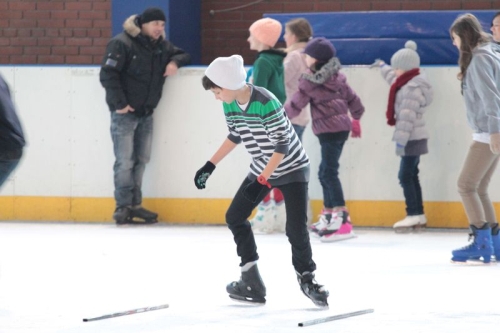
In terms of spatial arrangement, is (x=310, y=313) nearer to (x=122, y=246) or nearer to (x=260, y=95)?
(x=260, y=95)

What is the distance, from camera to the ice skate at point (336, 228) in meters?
8.68

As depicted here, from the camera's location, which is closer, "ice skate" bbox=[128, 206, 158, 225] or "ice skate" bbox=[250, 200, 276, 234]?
"ice skate" bbox=[250, 200, 276, 234]

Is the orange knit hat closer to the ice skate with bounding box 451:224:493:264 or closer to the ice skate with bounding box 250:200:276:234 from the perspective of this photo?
the ice skate with bounding box 250:200:276:234

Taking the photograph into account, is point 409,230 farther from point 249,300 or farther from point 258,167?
point 258,167

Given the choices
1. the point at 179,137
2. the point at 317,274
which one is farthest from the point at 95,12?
the point at 317,274

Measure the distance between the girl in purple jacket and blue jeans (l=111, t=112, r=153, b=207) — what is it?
69.2 inches

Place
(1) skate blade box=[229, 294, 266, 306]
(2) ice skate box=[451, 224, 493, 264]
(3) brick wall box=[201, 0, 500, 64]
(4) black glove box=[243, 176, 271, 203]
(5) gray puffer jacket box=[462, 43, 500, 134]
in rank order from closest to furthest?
(4) black glove box=[243, 176, 271, 203] < (1) skate blade box=[229, 294, 266, 306] < (5) gray puffer jacket box=[462, 43, 500, 134] < (2) ice skate box=[451, 224, 493, 264] < (3) brick wall box=[201, 0, 500, 64]

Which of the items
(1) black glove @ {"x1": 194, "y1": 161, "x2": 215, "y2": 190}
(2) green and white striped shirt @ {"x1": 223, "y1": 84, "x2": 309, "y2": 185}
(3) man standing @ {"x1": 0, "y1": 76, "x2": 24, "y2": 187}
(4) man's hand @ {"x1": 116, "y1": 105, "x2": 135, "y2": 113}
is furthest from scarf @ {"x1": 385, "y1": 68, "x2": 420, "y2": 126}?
(3) man standing @ {"x1": 0, "y1": 76, "x2": 24, "y2": 187}

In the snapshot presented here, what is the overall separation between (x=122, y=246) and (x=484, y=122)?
300 centimetres

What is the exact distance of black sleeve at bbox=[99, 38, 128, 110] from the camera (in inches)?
381

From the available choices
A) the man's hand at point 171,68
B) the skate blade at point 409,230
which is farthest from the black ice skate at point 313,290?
the man's hand at point 171,68

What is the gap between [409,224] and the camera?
923 cm

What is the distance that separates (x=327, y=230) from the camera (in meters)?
8.70

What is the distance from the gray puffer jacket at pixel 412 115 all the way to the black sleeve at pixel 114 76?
8.06 ft
